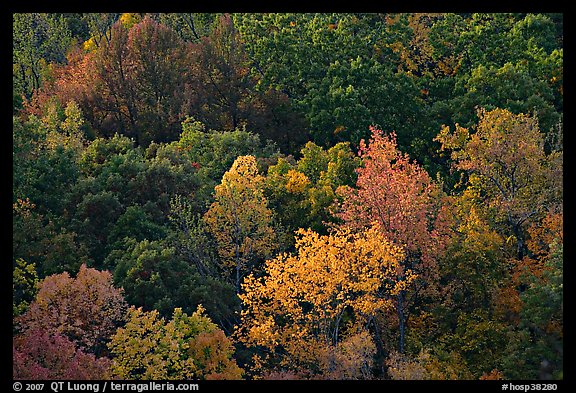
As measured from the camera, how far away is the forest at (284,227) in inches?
1590

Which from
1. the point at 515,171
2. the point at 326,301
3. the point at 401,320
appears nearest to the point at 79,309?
the point at 326,301

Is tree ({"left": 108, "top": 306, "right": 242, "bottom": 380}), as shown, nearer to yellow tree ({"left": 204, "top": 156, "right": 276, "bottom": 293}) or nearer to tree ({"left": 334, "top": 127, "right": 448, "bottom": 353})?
yellow tree ({"left": 204, "top": 156, "right": 276, "bottom": 293})

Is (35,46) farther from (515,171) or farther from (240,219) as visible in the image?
(515,171)

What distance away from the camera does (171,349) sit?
39531mm

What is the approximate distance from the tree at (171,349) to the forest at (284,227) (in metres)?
0.10

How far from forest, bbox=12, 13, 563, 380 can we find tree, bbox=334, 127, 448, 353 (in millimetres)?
115

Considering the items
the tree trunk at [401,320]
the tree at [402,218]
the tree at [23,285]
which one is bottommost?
the tree trunk at [401,320]

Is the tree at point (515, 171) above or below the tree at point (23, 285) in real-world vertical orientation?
above

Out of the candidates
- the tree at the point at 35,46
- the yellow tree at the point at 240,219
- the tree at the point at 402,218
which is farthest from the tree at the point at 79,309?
the tree at the point at 35,46

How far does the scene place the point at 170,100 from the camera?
6328 cm

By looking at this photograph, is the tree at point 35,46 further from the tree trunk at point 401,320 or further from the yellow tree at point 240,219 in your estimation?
the tree trunk at point 401,320

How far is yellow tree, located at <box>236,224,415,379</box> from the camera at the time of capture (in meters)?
41.2
